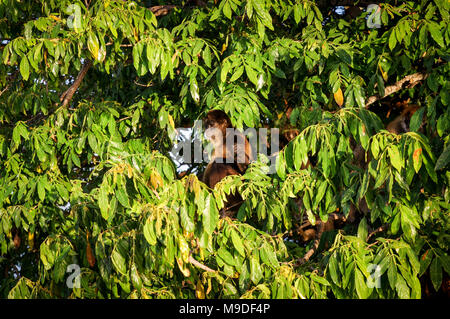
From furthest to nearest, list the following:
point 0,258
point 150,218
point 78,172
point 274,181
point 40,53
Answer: point 78,172 → point 0,258 → point 40,53 → point 274,181 → point 150,218

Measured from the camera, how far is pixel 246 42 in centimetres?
326

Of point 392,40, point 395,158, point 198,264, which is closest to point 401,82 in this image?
point 392,40

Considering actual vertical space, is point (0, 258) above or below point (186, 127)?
below

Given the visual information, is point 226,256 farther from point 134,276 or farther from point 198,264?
point 134,276

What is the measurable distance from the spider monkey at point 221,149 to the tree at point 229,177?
271 millimetres

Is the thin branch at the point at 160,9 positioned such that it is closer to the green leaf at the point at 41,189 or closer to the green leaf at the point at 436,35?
the green leaf at the point at 41,189

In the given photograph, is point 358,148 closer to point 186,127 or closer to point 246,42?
point 246,42

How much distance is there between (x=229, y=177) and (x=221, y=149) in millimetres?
1237

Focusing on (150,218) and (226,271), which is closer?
(150,218)

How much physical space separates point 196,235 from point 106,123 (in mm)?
1503

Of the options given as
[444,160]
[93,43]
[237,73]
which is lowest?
[444,160]

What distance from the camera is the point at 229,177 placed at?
9.26 ft

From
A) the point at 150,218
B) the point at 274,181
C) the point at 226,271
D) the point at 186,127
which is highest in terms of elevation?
the point at 186,127
